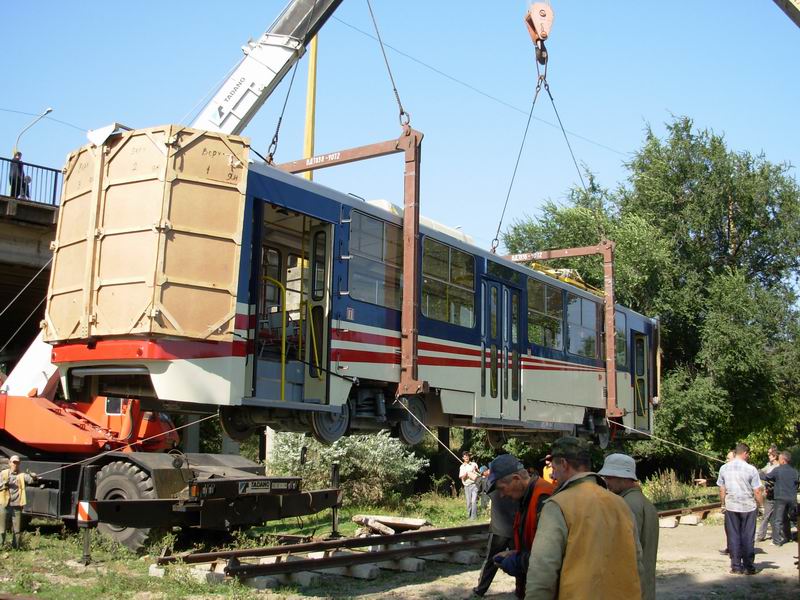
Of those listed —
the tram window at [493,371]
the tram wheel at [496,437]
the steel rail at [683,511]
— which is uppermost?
the tram window at [493,371]

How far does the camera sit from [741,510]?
11219 mm

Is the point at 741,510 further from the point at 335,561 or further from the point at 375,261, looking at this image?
the point at 375,261

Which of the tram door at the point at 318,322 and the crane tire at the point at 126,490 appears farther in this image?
the crane tire at the point at 126,490

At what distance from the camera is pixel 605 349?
1714 cm

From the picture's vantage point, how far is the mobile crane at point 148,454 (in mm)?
11117

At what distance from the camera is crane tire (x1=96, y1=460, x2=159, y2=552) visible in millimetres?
11641

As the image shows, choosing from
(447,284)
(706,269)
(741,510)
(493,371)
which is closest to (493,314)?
(493,371)

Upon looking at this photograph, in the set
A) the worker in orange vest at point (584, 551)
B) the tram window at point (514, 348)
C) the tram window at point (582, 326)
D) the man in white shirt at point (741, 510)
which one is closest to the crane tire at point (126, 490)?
the tram window at point (514, 348)

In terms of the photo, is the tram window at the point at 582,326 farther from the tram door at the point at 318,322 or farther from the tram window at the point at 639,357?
the tram door at the point at 318,322

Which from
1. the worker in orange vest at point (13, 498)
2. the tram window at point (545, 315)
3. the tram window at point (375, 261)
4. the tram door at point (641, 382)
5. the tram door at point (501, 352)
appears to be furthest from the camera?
the tram door at point (641, 382)

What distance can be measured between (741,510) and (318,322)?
241 inches

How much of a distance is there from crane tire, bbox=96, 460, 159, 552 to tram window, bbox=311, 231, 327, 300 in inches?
153

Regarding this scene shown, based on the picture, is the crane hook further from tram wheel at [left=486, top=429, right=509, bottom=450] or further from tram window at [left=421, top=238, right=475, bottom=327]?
tram wheel at [left=486, top=429, right=509, bottom=450]

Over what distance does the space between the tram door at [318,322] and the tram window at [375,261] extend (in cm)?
34
